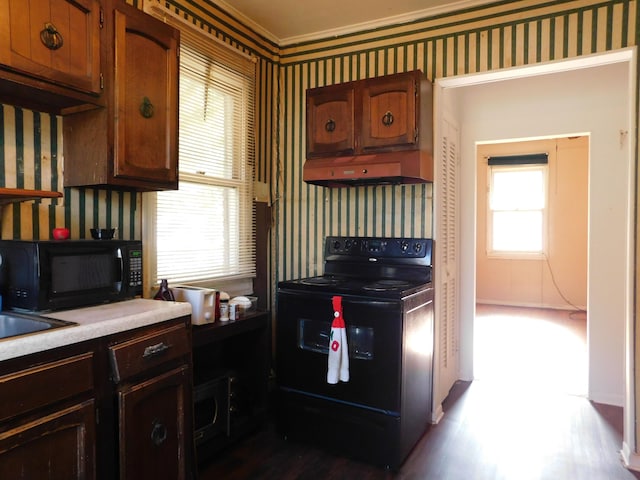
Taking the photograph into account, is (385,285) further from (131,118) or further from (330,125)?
(131,118)

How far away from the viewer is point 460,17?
2701 mm

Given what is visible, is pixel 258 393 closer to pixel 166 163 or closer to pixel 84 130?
pixel 166 163

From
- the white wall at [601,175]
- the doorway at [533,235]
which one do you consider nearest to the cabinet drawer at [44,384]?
the white wall at [601,175]

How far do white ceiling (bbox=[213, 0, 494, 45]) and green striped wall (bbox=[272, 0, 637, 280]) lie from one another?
0.18 ft

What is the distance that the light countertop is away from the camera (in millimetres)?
1242

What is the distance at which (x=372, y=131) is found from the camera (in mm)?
2561

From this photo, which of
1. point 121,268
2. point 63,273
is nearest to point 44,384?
point 63,273

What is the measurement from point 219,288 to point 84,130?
4.18ft

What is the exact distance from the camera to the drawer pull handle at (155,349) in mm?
1641

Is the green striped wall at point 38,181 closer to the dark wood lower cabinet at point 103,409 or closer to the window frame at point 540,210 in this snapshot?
the dark wood lower cabinet at point 103,409

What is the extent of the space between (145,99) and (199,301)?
1000 mm

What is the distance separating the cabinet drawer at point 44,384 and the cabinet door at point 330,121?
1.76 metres

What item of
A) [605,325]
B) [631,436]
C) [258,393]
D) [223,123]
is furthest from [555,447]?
[223,123]

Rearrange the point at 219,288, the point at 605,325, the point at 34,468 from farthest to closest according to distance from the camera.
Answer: the point at 605,325 → the point at 219,288 → the point at 34,468
